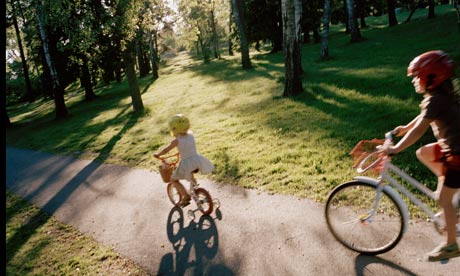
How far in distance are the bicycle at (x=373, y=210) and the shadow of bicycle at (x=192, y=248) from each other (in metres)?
1.57

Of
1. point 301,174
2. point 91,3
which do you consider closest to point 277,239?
point 301,174

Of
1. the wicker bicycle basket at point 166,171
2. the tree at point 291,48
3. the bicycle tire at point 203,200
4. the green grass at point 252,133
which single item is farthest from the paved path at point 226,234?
the tree at point 291,48

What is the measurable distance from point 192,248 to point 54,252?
2663 millimetres

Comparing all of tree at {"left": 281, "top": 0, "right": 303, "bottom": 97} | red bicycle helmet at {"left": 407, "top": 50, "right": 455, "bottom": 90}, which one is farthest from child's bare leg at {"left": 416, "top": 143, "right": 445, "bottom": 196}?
tree at {"left": 281, "top": 0, "right": 303, "bottom": 97}

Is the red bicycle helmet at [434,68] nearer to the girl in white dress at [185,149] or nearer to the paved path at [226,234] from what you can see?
the paved path at [226,234]

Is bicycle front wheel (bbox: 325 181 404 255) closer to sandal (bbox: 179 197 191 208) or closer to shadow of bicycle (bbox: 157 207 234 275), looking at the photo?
shadow of bicycle (bbox: 157 207 234 275)

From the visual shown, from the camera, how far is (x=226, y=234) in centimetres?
487

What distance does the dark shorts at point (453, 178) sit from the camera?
3059 millimetres

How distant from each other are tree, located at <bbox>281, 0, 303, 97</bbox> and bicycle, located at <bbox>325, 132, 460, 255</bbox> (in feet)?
27.5

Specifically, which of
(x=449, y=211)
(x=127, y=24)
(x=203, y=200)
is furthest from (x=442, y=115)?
(x=127, y=24)

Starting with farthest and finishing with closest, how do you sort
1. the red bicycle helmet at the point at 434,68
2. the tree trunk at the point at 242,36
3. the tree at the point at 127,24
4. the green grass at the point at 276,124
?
the tree trunk at the point at 242,36
the tree at the point at 127,24
the green grass at the point at 276,124
the red bicycle helmet at the point at 434,68

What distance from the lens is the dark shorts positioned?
306 centimetres

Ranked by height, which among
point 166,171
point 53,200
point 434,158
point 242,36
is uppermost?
point 242,36

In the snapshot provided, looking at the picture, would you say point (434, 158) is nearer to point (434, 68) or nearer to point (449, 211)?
point (449, 211)
